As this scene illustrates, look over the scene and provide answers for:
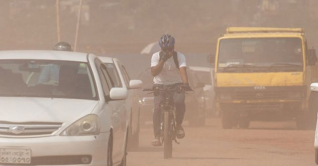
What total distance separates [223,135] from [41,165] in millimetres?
15121

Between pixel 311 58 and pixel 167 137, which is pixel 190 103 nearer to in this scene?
pixel 311 58

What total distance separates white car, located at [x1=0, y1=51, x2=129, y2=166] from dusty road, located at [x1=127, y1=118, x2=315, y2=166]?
3550 millimetres

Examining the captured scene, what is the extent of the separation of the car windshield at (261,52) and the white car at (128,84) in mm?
8634

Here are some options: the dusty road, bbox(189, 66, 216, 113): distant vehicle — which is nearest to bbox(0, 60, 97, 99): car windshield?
the dusty road

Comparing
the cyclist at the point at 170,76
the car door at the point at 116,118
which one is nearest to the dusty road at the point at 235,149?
the cyclist at the point at 170,76

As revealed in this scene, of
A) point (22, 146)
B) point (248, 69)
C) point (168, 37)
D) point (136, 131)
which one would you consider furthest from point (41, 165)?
point (248, 69)

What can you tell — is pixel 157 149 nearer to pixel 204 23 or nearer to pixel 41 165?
pixel 41 165

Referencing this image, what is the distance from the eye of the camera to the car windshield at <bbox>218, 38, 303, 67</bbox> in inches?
1104

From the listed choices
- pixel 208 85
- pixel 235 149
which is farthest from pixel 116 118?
pixel 208 85

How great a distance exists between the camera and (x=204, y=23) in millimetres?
101312

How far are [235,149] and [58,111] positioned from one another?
901 cm

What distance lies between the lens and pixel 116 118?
41.3 feet

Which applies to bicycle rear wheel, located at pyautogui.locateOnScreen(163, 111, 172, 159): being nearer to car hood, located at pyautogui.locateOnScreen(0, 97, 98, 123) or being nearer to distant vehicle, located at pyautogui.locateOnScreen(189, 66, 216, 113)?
car hood, located at pyautogui.locateOnScreen(0, 97, 98, 123)

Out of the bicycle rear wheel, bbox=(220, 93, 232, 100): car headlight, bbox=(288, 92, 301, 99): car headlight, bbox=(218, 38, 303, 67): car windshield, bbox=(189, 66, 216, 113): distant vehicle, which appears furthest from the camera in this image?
bbox=(189, 66, 216, 113): distant vehicle
